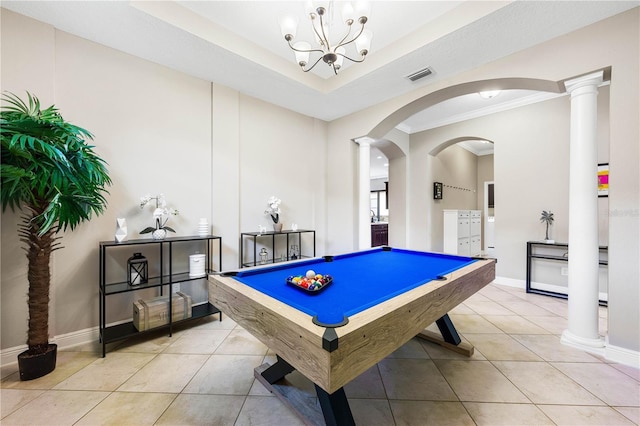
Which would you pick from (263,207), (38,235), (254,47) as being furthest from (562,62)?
(38,235)

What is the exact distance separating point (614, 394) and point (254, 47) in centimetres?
411

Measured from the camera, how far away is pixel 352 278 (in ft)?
5.68

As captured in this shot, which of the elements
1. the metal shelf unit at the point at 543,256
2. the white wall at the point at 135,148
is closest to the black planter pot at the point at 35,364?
the white wall at the point at 135,148

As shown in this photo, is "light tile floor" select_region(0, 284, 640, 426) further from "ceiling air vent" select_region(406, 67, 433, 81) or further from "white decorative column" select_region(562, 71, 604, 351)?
A: "ceiling air vent" select_region(406, 67, 433, 81)

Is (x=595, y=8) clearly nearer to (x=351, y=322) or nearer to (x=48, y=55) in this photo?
(x=351, y=322)

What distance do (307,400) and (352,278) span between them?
2.60ft

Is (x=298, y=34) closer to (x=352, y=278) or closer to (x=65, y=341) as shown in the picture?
(x=352, y=278)

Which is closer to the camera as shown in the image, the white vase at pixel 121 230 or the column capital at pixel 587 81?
the column capital at pixel 587 81

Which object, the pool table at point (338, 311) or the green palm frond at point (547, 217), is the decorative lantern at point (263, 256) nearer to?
the pool table at point (338, 311)

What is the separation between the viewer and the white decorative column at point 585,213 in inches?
85.3

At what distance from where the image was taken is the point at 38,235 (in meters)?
1.79

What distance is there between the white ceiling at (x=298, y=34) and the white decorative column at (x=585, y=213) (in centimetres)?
62

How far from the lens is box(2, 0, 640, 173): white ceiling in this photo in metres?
2.01

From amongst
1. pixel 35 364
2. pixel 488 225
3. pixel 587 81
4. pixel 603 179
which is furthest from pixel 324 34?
pixel 488 225
